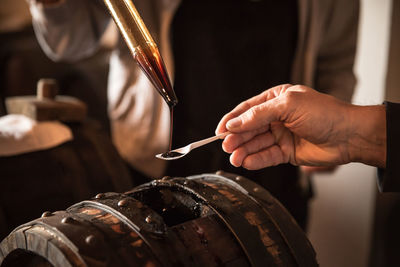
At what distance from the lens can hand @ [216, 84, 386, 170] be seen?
3.28ft

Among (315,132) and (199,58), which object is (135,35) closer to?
(315,132)

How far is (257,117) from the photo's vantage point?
39.0 inches

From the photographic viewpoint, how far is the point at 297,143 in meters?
1.16

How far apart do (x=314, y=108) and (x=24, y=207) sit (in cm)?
87

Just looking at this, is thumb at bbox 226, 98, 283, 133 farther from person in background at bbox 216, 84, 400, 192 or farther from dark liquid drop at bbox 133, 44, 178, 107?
dark liquid drop at bbox 133, 44, 178, 107

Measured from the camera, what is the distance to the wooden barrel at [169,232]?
742mm

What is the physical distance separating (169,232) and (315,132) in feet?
1.52

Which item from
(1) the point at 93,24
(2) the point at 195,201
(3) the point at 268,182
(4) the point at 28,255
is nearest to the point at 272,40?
(3) the point at 268,182

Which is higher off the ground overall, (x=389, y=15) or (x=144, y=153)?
(x=389, y=15)

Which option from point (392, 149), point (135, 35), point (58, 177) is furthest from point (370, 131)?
point (58, 177)

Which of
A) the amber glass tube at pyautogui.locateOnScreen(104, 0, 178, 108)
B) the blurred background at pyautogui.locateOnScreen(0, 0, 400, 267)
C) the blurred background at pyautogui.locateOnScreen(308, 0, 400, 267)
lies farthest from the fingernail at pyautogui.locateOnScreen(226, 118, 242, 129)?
the blurred background at pyautogui.locateOnScreen(308, 0, 400, 267)

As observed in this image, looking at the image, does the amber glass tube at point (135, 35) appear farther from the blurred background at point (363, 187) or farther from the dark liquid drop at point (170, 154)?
the blurred background at point (363, 187)

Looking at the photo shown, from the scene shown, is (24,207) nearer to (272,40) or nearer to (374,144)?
(374,144)

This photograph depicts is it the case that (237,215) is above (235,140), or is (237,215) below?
below
